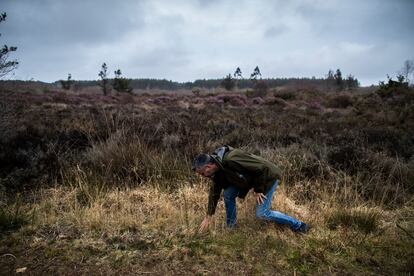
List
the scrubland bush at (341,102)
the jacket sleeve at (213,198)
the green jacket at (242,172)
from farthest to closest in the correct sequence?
1. the scrubland bush at (341,102)
2. the jacket sleeve at (213,198)
3. the green jacket at (242,172)

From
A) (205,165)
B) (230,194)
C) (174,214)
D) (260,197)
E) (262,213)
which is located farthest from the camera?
(174,214)

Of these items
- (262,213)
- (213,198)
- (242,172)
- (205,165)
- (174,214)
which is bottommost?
(174,214)

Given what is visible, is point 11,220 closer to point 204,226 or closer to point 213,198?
point 204,226

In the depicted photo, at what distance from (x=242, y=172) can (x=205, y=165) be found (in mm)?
474

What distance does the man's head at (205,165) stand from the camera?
333 cm

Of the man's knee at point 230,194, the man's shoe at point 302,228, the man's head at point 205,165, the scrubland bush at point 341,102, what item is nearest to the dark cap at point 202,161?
the man's head at point 205,165

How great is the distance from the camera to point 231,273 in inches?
111

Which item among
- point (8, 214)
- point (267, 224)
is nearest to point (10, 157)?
point (8, 214)

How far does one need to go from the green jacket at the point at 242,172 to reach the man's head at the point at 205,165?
73 mm

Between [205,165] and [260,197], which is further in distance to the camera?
[260,197]

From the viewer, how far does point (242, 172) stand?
3.50m

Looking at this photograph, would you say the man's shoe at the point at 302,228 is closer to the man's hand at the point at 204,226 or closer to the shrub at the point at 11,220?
the man's hand at the point at 204,226

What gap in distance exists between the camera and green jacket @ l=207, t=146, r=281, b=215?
11.3 ft

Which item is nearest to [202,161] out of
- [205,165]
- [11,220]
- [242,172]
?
[205,165]
